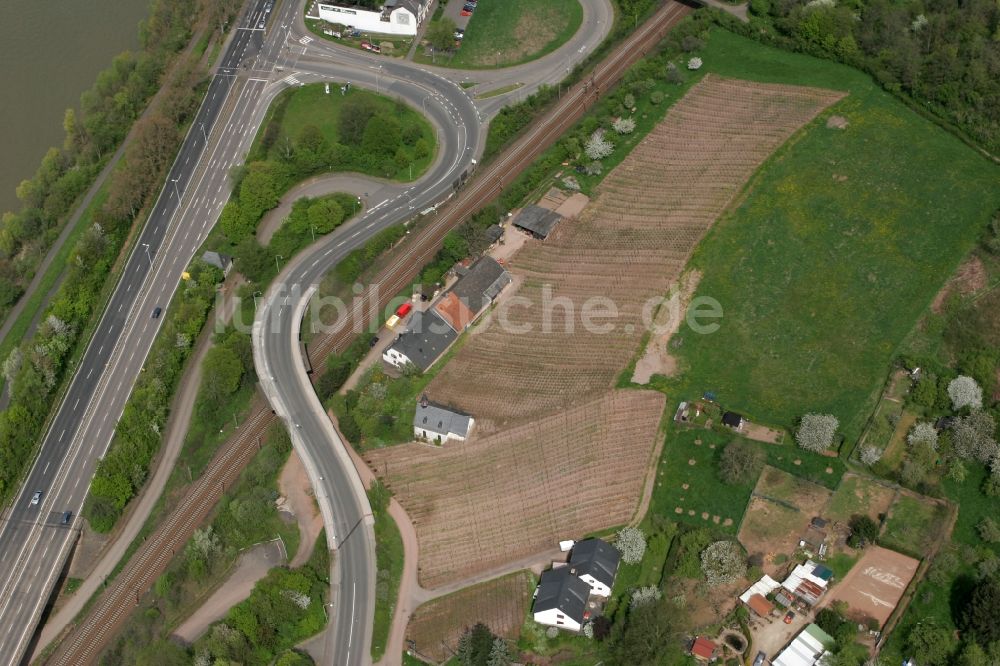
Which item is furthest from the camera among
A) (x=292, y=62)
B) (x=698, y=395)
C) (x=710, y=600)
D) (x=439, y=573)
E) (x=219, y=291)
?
(x=292, y=62)

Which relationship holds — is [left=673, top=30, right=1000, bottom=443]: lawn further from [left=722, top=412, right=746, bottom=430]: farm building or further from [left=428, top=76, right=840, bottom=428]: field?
[left=428, top=76, right=840, bottom=428]: field

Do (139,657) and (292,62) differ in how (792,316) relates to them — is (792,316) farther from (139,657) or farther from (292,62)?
(292,62)

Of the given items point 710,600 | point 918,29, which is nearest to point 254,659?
point 710,600

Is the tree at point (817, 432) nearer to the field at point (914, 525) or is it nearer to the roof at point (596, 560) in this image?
the field at point (914, 525)

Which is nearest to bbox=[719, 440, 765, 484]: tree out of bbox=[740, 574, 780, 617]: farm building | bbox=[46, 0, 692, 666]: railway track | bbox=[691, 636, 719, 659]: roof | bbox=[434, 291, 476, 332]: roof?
bbox=[740, 574, 780, 617]: farm building

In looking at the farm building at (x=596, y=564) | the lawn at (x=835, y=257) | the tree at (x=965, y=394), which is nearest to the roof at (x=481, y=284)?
the lawn at (x=835, y=257)

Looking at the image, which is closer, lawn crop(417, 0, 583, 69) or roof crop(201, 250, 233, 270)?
roof crop(201, 250, 233, 270)

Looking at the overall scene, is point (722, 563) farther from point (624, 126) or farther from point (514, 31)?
point (514, 31)
